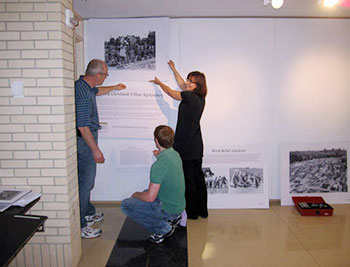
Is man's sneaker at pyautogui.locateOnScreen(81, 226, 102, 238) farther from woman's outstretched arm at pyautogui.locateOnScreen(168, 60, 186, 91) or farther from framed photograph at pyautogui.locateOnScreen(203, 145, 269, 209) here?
woman's outstretched arm at pyautogui.locateOnScreen(168, 60, 186, 91)

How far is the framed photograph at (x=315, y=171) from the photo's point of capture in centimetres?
392

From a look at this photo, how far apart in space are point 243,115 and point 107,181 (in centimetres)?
189

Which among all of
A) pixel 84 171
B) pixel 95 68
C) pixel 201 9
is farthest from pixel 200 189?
pixel 201 9

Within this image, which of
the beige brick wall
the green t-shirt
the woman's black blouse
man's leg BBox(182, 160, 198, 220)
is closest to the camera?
the beige brick wall

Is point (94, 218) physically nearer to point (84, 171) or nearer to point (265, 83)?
point (84, 171)

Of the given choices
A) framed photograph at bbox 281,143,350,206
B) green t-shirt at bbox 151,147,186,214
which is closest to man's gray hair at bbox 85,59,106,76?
green t-shirt at bbox 151,147,186,214

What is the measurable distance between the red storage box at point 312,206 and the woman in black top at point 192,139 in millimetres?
1142

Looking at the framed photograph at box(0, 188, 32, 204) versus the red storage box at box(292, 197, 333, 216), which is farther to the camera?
the red storage box at box(292, 197, 333, 216)

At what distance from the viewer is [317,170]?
3.95 metres

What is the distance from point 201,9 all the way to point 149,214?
7.24 feet

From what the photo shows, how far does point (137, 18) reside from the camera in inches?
145

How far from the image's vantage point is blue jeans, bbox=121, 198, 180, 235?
2.90 m

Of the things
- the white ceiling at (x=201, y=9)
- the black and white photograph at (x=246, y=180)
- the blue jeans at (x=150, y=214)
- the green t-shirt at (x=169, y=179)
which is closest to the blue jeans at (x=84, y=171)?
the blue jeans at (x=150, y=214)

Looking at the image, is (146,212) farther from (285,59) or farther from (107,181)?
(285,59)
